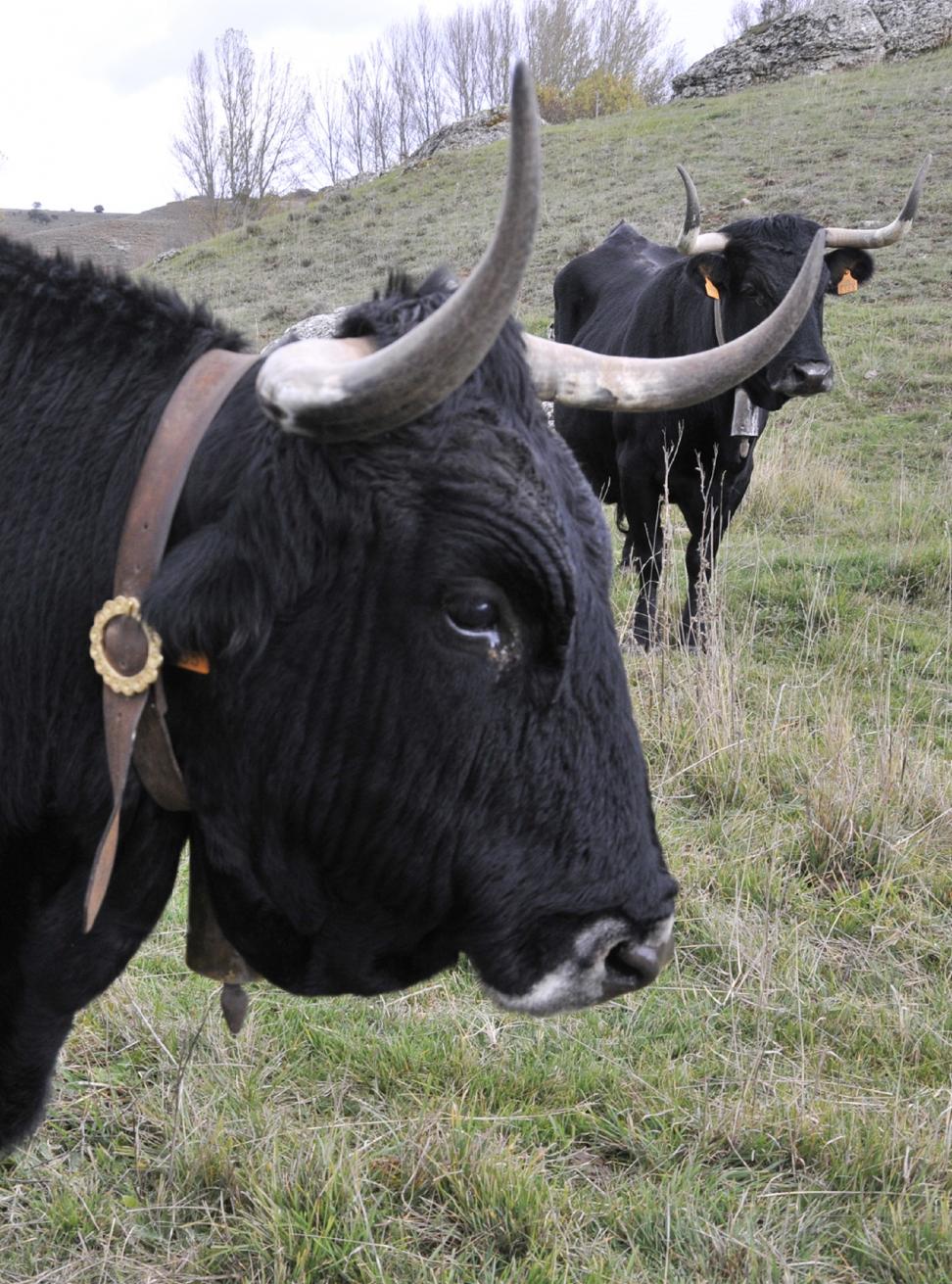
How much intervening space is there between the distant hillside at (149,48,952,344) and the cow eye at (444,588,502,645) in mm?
15758

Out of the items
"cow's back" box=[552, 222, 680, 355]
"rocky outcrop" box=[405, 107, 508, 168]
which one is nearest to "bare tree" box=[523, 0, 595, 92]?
"rocky outcrop" box=[405, 107, 508, 168]

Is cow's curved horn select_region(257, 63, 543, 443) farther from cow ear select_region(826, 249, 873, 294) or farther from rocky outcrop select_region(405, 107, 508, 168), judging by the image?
rocky outcrop select_region(405, 107, 508, 168)

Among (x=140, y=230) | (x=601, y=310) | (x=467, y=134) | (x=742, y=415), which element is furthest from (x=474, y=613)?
(x=140, y=230)

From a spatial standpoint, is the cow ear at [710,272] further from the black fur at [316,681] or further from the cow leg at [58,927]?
the cow leg at [58,927]

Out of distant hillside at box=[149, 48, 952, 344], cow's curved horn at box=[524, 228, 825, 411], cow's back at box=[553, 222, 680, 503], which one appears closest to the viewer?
cow's curved horn at box=[524, 228, 825, 411]

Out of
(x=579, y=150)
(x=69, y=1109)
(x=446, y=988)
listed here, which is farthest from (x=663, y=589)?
(x=579, y=150)

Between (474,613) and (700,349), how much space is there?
5.89m

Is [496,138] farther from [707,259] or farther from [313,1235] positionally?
[313,1235]

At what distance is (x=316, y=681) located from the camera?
5.01ft

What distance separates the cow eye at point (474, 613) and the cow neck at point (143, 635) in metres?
0.39

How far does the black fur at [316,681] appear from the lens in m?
1.48

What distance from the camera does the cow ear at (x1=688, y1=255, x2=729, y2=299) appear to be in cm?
692

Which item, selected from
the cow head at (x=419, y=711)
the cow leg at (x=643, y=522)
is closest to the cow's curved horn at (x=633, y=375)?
the cow head at (x=419, y=711)

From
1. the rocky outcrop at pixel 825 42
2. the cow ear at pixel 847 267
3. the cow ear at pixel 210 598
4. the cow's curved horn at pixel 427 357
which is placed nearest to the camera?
the cow's curved horn at pixel 427 357
